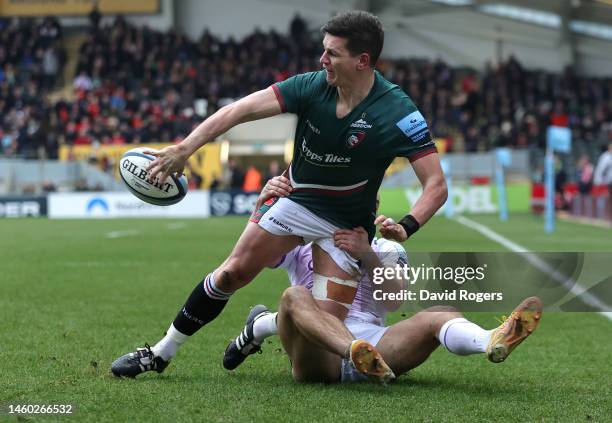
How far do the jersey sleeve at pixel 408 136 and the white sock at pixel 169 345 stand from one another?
151 cm

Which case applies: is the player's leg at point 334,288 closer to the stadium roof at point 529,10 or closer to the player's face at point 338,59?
the player's face at point 338,59

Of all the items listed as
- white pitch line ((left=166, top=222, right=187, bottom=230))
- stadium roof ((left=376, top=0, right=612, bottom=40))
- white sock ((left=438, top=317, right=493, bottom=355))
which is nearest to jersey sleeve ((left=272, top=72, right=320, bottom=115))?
white sock ((left=438, top=317, right=493, bottom=355))

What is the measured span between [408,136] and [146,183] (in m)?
1.43

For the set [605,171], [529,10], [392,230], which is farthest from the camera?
[529,10]

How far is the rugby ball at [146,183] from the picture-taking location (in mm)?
5375

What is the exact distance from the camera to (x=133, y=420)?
4203mm

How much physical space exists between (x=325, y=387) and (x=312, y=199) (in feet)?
3.45

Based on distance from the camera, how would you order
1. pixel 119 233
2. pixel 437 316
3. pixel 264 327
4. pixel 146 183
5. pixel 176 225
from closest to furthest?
1. pixel 437 316
2. pixel 146 183
3. pixel 264 327
4. pixel 119 233
5. pixel 176 225

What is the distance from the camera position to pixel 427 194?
5.23 m

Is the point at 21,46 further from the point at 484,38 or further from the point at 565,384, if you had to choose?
the point at 565,384

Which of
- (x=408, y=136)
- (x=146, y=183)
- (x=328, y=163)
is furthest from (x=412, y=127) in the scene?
(x=146, y=183)

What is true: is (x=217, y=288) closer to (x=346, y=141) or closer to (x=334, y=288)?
(x=334, y=288)

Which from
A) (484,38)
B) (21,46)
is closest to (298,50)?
(484,38)

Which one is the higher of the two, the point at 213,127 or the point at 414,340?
the point at 213,127
